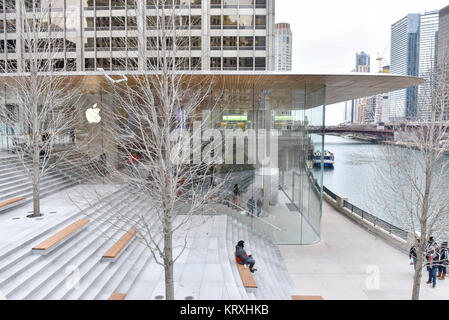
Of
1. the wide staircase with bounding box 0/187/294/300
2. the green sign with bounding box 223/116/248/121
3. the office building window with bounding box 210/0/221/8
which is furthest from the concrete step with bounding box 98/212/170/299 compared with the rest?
the office building window with bounding box 210/0/221/8

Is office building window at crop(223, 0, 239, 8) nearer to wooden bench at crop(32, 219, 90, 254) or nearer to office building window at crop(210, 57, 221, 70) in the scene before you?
office building window at crop(210, 57, 221, 70)

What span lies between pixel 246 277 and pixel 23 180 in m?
10.9

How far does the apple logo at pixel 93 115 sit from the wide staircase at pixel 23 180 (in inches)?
93.4

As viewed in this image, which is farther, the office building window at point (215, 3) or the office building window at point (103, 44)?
the office building window at point (103, 44)

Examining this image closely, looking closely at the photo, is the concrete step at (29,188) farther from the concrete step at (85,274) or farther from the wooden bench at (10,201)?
the concrete step at (85,274)

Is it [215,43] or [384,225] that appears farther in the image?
Answer: [215,43]

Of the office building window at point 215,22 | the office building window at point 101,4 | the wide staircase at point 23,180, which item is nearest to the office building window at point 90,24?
the office building window at point 101,4

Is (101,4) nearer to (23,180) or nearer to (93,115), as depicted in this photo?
(93,115)

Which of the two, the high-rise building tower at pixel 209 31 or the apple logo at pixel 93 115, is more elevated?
the high-rise building tower at pixel 209 31

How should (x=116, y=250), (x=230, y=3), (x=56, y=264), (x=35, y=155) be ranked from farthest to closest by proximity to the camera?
1. (x=230, y=3)
2. (x=35, y=155)
3. (x=116, y=250)
4. (x=56, y=264)

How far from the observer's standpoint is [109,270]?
26.8ft

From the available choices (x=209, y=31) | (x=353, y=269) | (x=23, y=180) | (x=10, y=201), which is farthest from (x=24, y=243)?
(x=209, y=31)

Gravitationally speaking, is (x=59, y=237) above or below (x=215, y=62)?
below

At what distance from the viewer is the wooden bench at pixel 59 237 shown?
299 inches
